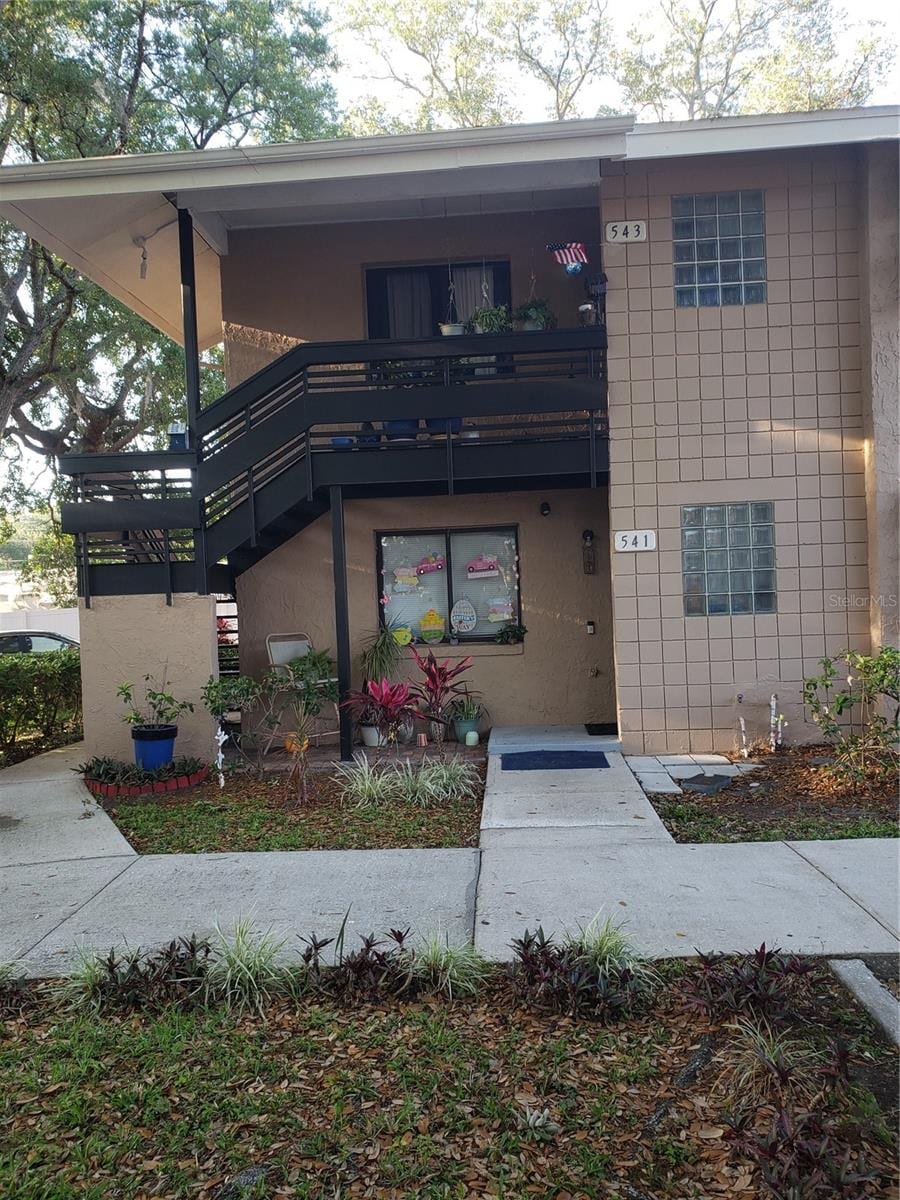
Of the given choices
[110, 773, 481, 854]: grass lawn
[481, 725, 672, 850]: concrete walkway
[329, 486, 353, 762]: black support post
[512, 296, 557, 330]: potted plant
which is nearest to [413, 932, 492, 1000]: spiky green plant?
[481, 725, 672, 850]: concrete walkway

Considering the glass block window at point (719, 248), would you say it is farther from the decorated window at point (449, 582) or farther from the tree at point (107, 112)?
the tree at point (107, 112)

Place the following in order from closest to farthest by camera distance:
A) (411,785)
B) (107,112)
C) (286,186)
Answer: (411,785) < (286,186) < (107,112)

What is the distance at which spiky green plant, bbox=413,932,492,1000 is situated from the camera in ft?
11.7

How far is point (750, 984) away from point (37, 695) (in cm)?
955

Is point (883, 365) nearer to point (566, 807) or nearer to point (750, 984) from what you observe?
point (566, 807)

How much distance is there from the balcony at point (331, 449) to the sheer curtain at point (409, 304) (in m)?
1.34

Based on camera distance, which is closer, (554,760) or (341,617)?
(554,760)

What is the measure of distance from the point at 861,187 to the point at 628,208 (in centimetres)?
205

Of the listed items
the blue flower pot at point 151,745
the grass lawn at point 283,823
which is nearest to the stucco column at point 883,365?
the grass lawn at point 283,823

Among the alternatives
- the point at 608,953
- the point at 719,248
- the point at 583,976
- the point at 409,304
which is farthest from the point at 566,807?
the point at 409,304

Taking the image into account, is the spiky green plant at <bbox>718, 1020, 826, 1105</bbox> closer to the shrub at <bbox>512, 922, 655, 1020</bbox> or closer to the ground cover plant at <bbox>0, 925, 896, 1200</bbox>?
the ground cover plant at <bbox>0, 925, 896, 1200</bbox>

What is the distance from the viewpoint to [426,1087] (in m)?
A: 2.91

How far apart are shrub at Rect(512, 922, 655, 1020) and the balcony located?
527cm

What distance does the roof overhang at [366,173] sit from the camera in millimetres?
7449
